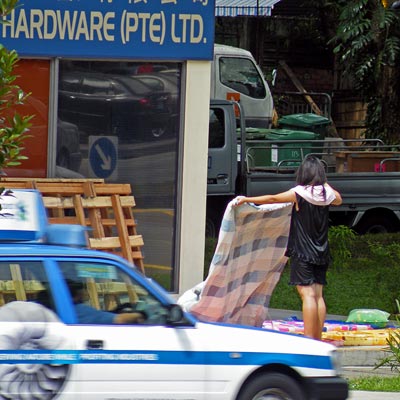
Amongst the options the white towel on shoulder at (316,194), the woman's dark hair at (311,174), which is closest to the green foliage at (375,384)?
the white towel on shoulder at (316,194)

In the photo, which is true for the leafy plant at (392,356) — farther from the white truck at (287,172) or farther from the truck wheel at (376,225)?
the truck wheel at (376,225)

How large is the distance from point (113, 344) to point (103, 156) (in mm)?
6412

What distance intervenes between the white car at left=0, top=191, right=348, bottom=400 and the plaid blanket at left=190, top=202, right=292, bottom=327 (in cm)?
307

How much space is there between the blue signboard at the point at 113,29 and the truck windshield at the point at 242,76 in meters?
10.1

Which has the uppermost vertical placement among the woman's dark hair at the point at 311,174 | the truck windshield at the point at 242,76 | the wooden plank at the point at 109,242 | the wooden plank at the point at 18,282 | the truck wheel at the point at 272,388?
the truck windshield at the point at 242,76

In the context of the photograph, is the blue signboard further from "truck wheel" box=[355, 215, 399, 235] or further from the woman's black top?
"truck wheel" box=[355, 215, 399, 235]

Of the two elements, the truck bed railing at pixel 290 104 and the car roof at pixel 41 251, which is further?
the truck bed railing at pixel 290 104

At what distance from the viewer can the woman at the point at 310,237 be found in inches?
397

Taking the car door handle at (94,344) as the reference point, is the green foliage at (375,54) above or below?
above

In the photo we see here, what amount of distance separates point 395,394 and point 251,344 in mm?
2683

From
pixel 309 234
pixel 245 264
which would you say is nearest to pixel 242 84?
pixel 245 264

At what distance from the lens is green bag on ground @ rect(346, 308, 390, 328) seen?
1204 cm

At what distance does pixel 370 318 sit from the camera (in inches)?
478

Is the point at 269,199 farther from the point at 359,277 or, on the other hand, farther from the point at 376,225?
the point at 376,225
